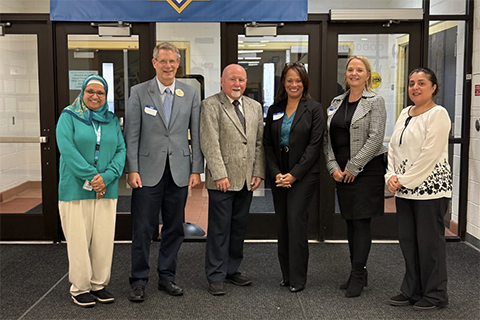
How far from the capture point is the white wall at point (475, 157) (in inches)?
179

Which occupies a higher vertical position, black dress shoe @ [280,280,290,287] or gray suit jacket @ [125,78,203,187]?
gray suit jacket @ [125,78,203,187]

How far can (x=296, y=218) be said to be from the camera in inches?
135

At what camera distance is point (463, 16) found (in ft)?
15.1

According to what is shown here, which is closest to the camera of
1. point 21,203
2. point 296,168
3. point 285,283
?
point 296,168

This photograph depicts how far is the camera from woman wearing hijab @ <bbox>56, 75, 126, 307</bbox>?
3098mm

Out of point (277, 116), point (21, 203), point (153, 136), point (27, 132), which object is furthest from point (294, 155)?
point (21, 203)

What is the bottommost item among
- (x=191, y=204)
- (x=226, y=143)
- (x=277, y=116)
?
(x=191, y=204)

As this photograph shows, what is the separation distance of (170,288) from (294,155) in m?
1.25

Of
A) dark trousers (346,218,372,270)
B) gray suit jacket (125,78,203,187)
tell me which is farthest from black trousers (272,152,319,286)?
gray suit jacket (125,78,203,187)

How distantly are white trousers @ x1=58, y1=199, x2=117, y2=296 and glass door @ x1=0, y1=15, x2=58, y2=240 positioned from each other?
1.71m

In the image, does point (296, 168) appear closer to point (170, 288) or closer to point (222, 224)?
point (222, 224)

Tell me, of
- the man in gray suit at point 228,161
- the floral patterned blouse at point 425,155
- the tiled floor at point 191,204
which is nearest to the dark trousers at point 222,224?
the man in gray suit at point 228,161

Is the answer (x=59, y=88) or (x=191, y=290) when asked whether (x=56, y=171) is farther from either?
(x=191, y=290)

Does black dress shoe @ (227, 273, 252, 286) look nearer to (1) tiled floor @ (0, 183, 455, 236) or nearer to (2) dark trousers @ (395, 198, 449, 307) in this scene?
(2) dark trousers @ (395, 198, 449, 307)
